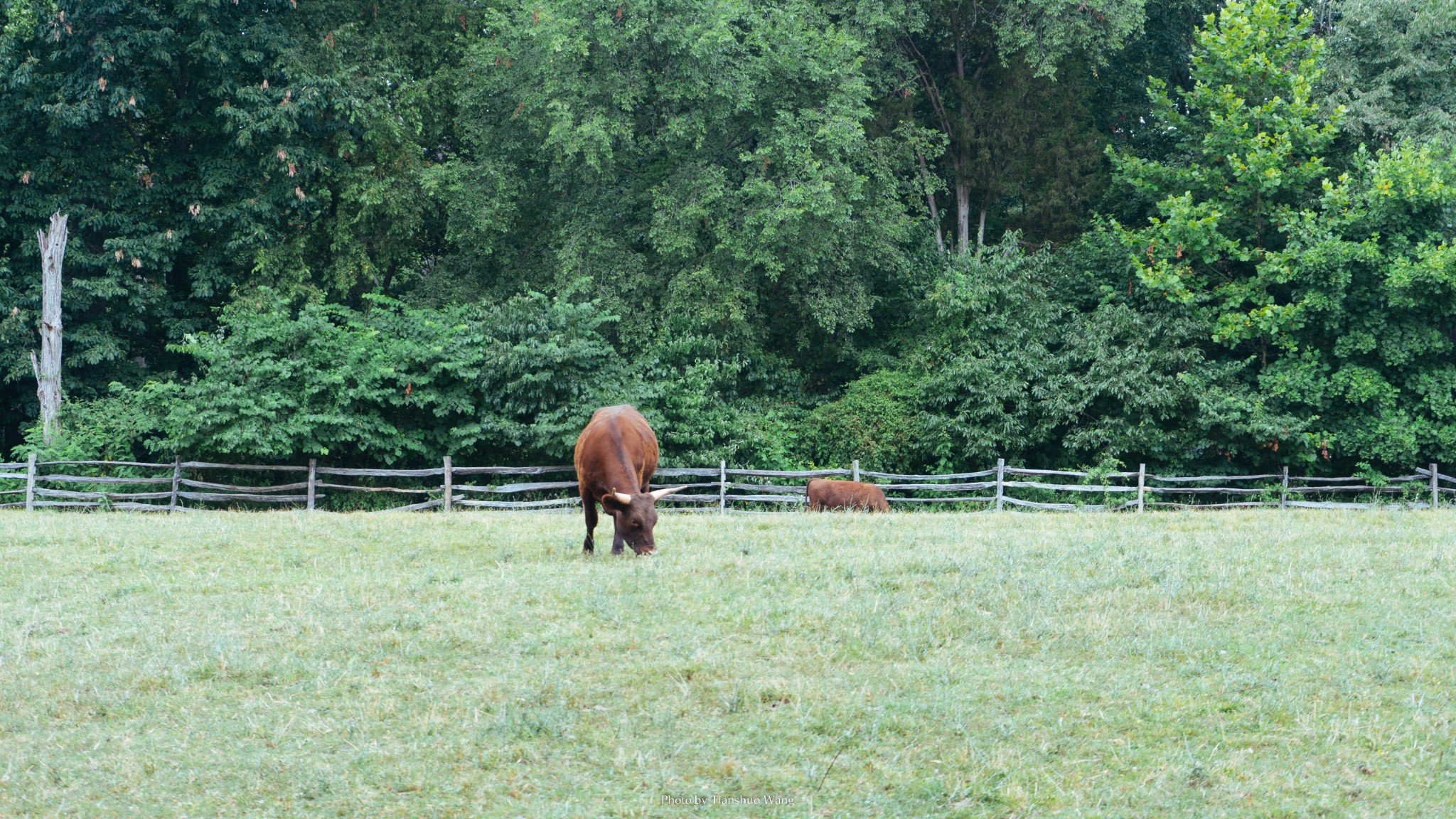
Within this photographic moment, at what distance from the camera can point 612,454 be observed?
12.8 metres

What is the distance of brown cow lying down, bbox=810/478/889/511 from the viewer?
21.0 meters

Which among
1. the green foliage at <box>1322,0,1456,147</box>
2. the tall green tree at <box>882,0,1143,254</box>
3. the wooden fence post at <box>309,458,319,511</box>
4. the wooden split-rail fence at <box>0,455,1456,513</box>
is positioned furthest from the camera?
the tall green tree at <box>882,0,1143,254</box>

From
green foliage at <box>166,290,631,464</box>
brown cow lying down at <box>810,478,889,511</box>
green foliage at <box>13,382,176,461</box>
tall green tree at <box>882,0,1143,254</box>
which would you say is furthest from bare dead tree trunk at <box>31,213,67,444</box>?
tall green tree at <box>882,0,1143,254</box>

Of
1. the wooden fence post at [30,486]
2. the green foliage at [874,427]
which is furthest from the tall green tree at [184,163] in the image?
the green foliage at [874,427]

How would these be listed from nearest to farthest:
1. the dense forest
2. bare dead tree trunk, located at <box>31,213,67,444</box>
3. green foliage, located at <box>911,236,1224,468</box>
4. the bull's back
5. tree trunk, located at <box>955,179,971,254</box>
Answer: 1. the bull's back
2. the dense forest
3. bare dead tree trunk, located at <box>31,213,67,444</box>
4. green foliage, located at <box>911,236,1224,468</box>
5. tree trunk, located at <box>955,179,971,254</box>

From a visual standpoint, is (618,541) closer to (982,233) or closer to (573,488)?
(573,488)

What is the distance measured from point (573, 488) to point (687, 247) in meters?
5.61

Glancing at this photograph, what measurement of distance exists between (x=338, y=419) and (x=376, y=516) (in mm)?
4152

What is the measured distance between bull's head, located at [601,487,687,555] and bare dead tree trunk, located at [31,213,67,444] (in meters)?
17.1

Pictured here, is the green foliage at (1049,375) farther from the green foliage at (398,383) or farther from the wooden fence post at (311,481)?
the wooden fence post at (311,481)

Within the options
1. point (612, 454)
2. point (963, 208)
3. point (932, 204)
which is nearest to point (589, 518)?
point (612, 454)

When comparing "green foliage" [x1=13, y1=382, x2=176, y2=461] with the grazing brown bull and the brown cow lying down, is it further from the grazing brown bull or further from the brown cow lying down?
the grazing brown bull

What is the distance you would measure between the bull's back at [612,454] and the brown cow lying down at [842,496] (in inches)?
304

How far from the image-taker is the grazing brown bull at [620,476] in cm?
1220
